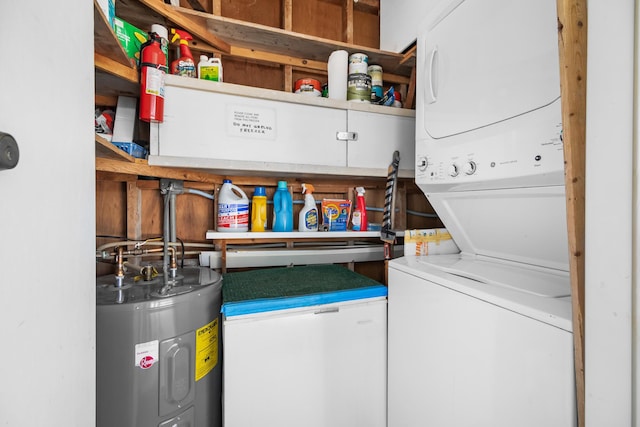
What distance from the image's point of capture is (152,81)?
1.37 metres

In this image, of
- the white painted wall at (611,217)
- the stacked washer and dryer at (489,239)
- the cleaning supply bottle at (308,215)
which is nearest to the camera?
the white painted wall at (611,217)

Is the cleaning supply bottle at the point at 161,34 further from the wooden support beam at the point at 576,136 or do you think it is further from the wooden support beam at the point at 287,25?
the wooden support beam at the point at 576,136

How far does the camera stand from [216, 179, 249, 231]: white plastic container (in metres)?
1.83

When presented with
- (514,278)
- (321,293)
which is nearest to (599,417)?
(514,278)

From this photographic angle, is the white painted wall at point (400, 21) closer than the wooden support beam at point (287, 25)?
Yes

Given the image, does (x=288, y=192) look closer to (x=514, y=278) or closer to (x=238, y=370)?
(x=238, y=370)

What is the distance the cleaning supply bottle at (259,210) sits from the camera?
1916 mm

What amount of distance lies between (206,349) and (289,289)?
18.4 inches

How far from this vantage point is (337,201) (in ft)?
6.96
